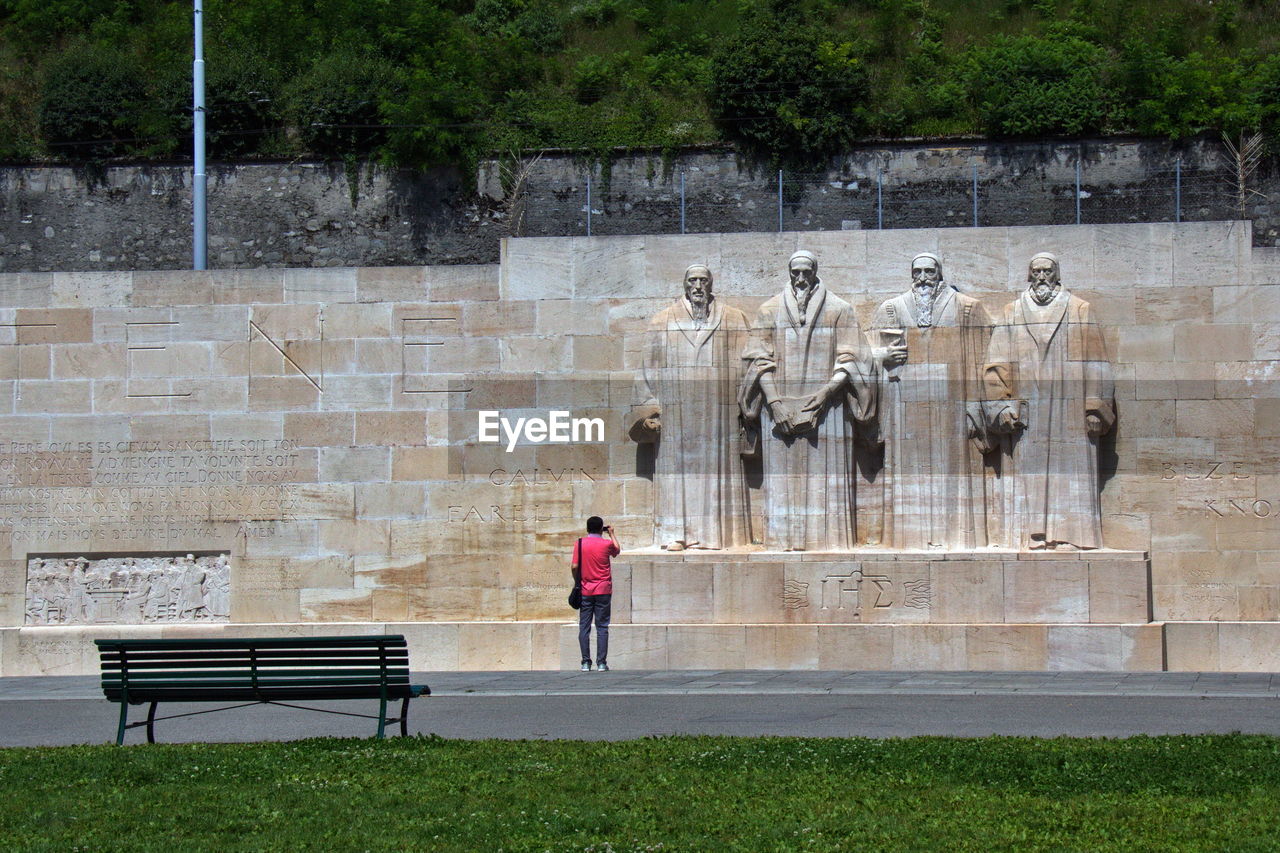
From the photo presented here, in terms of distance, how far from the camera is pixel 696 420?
20.8 meters

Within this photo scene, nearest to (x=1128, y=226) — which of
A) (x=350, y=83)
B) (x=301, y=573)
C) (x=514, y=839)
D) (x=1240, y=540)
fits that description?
(x=1240, y=540)

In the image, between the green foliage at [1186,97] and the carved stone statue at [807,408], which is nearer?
the carved stone statue at [807,408]

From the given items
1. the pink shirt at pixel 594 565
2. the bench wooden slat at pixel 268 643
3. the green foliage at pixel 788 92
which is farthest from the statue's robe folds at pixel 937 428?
the green foliage at pixel 788 92

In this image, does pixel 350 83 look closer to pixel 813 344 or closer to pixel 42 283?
pixel 42 283

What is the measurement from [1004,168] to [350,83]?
13615 mm

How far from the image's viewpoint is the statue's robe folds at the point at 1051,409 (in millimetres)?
20312

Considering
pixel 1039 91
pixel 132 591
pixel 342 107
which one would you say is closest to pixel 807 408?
pixel 132 591

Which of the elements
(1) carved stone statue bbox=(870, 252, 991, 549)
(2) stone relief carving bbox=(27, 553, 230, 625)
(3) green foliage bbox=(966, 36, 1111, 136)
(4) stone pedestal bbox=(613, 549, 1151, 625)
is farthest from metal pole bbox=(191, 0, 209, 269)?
(3) green foliage bbox=(966, 36, 1111, 136)

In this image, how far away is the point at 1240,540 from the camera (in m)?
20.5

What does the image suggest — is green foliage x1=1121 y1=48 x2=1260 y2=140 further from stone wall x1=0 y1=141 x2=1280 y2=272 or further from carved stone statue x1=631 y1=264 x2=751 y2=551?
carved stone statue x1=631 y1=264 x2=751 y2=551

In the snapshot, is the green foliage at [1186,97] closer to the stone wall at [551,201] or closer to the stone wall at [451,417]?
the stone wall at [551,201]

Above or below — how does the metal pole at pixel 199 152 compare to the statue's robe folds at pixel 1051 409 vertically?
above

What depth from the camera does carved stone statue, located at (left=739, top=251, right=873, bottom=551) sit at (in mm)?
20375

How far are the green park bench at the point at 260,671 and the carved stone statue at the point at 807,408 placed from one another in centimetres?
781
